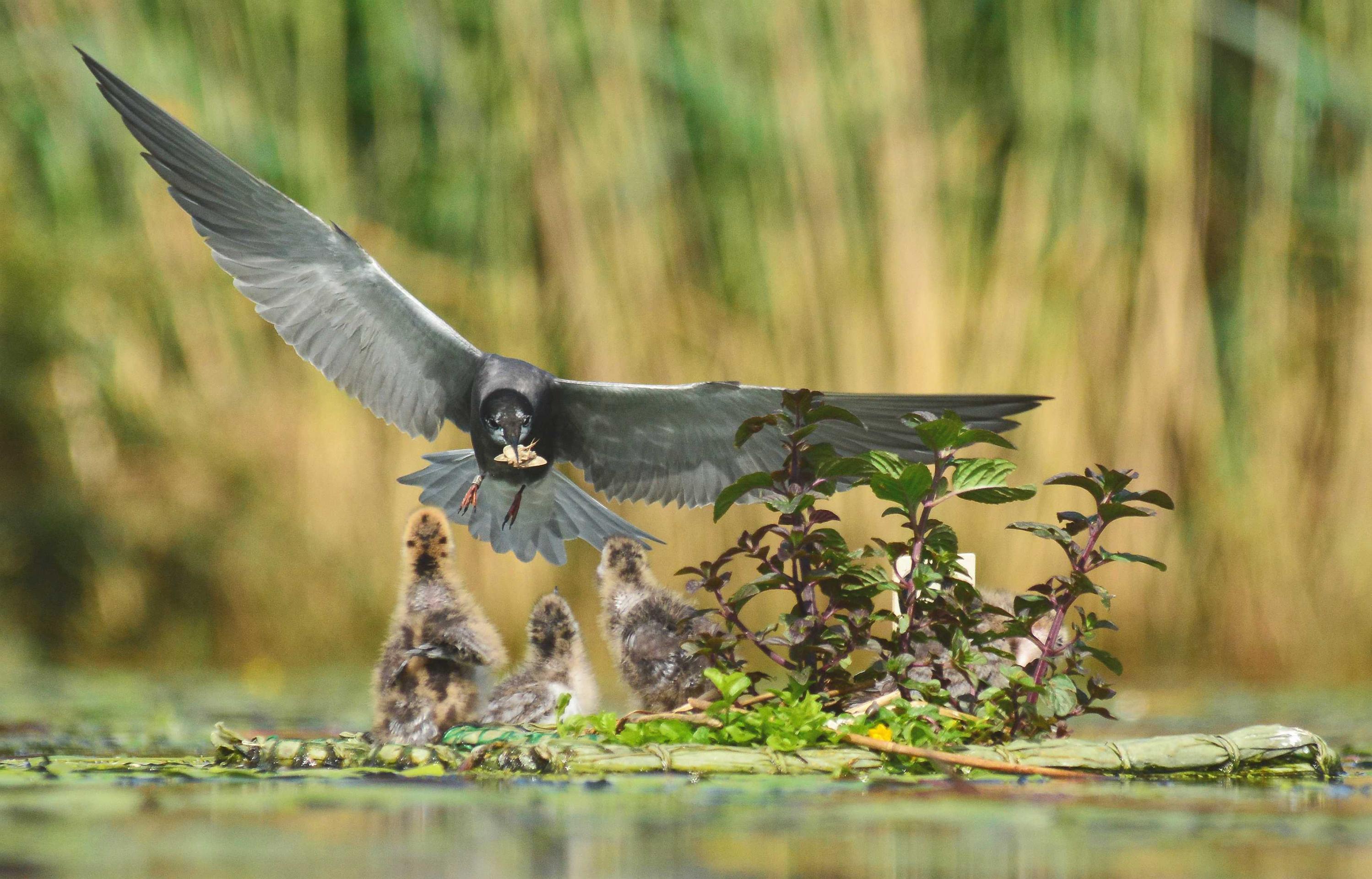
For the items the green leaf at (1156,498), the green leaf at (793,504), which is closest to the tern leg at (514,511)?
the green leaf at (793,504)

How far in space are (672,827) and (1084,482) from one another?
147cm

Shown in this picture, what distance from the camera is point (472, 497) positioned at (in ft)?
15.1

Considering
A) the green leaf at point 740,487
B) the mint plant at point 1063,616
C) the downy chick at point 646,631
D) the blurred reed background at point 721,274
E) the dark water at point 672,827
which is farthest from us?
the blurred reed background at point 721,274

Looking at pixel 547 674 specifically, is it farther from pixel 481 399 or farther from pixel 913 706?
pixel 913 706

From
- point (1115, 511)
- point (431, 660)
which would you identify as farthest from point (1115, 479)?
point (431, 660)

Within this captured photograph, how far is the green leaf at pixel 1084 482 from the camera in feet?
11.7

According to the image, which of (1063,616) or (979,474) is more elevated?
(979,474)

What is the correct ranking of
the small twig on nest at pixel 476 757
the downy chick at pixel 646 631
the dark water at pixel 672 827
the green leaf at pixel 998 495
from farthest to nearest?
1. the downy chick at pixel 646 631
2. the green leaf at pixel 998 495
3. the small twig on nest at pixel 476 757
4. the dark water at pixel 672 827

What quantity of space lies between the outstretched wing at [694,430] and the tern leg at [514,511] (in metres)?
0.22

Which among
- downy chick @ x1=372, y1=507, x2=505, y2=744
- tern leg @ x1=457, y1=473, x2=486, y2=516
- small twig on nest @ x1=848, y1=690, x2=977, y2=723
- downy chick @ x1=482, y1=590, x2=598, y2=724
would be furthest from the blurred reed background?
small twig on nest @ x1=848, y1=690, x2=977, y2=723

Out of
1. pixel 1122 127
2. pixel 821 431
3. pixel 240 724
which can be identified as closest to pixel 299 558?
pixel 240 724

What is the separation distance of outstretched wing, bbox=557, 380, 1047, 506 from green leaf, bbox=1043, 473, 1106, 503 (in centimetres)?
56

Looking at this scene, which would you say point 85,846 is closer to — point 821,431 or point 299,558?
point 821,431

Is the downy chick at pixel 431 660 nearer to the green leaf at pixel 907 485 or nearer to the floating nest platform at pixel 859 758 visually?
the floating nest platform at pixel 859 758
